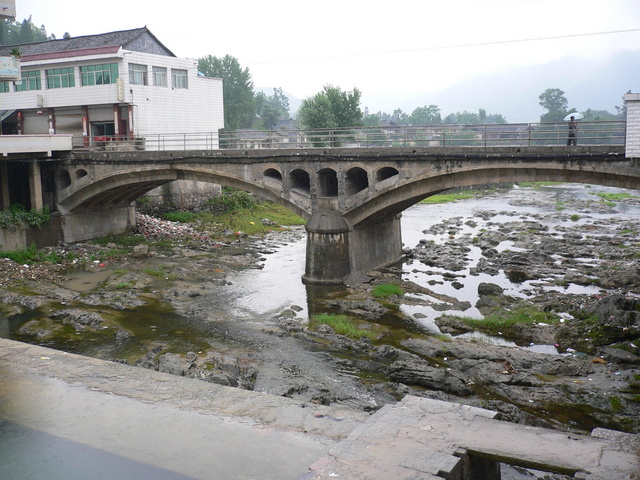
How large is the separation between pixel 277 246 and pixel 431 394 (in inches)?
992

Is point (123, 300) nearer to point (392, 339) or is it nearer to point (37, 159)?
point (392, 339)

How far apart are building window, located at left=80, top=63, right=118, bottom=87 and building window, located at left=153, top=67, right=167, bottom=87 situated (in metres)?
3.25

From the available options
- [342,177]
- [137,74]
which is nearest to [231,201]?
[137,74]

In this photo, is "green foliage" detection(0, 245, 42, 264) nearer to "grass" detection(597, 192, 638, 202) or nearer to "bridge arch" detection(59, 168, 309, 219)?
"bridge arch" detection(59, 168, 309, 219)

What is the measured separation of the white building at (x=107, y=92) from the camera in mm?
44125

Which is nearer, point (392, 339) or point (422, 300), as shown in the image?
point (392, 339)

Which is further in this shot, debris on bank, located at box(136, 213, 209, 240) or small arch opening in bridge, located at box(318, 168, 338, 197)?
debris on bank, located at box(136, 213, 209, 240)

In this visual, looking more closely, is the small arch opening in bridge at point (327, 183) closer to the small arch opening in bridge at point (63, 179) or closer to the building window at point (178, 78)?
the small arch opening in bridge at point (63, 179)

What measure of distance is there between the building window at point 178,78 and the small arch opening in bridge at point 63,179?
457 inches

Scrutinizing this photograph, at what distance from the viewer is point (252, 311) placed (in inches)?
1064

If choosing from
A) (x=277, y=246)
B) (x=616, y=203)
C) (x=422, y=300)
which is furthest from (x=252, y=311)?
(x=616, y=203)

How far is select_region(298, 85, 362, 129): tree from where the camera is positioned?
65.8 m

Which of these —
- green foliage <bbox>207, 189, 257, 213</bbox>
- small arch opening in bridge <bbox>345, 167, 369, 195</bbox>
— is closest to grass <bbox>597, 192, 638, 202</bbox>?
green foliage <bbox>207, 189, 257, 213</bbox>

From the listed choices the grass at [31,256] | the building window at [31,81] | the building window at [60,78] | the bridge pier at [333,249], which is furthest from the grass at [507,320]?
the building window at [31,81]
